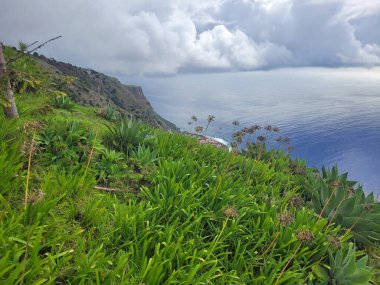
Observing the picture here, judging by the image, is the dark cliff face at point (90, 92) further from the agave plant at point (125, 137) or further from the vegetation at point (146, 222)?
the vegetation at point (146, 222)

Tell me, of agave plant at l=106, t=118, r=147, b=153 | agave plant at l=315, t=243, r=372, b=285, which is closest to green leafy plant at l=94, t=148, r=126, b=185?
agave plant at l=106, t=118, r=147, b=153

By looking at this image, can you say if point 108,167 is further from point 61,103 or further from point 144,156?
point 61,103

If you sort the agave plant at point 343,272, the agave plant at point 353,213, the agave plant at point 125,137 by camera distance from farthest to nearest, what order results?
the agave plant at point 125,137 < the agave plant at point 353,213 < the agave plant at point 343,272

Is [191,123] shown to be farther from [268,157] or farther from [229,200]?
[229,200]

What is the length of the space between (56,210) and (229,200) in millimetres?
3087

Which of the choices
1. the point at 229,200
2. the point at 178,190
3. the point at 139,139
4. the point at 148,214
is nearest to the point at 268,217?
the point at 229,200

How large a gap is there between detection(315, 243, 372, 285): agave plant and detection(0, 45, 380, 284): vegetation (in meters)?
0.02

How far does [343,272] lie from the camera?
4820 mm

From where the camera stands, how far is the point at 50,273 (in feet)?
9.75

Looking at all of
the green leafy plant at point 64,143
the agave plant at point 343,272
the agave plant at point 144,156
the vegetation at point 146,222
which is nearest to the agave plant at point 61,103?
the vegetation at point 146,222

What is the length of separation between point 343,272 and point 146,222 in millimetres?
3350

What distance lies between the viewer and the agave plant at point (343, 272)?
471cm

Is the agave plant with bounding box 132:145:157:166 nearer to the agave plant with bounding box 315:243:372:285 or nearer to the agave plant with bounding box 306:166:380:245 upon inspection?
the agave plant with bounding box 306:166:380:245

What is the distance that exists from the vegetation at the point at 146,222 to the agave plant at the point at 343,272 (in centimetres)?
2
